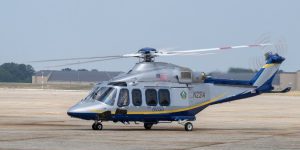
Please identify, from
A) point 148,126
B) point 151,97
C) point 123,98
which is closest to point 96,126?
point 123,98

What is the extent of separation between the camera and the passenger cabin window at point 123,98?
1415 inches

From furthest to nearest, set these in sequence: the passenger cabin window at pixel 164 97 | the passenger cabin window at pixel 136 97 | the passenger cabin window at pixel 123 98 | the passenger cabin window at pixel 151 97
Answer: the passenger cabin window at pixel 164 97
the passenger cabin window at pixel 151 97
the passenger cabin window at pixel 136 97
the passenger cabin window at pixel 123 98

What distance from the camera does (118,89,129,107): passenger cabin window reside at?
3595 centimetres

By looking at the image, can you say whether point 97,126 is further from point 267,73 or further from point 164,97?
point 267,73

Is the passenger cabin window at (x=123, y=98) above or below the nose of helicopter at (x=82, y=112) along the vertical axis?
above

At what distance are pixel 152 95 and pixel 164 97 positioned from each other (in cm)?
67

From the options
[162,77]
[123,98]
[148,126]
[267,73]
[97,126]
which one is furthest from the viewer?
[267,73]

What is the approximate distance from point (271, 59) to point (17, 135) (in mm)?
14453

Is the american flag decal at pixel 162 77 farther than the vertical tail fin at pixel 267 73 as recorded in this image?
No

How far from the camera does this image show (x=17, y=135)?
31.4m

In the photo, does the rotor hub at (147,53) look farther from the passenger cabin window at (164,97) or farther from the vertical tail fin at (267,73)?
the vertical tail fin at (267,73)

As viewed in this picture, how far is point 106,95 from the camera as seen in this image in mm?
35906

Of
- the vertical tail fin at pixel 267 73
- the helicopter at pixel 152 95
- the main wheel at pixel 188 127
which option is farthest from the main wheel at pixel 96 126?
the vertical tail fin at pixel 267 73

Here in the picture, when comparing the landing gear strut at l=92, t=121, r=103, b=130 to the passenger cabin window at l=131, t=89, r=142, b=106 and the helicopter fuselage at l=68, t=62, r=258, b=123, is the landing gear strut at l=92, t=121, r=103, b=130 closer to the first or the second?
the helicopter fuselage at l=68, t=62, r=258, b=123
